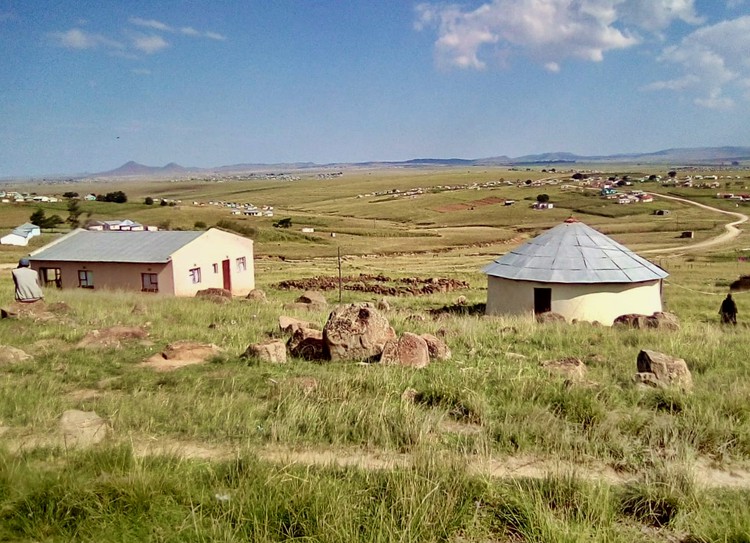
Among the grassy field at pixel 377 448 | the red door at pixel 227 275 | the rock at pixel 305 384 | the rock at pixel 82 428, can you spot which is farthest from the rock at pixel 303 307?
the red door at pixel 227 275

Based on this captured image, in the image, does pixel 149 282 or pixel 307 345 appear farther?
pixel 149 282

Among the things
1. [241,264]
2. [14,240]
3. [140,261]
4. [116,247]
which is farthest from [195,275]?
[14,240]

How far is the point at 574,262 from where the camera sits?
21.9 meters

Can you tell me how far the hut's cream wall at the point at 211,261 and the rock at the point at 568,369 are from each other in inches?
944

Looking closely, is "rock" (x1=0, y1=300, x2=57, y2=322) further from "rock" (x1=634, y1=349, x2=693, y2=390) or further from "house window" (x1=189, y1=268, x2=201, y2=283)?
"house window" (x1=189, y1=268, x2=201, y2=283)

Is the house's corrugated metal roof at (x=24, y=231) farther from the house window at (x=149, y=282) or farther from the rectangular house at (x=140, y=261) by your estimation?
the house window at (x=149, y=282)

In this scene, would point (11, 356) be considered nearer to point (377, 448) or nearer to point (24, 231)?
point (377, 448)

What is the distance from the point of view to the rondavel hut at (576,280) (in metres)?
21.3

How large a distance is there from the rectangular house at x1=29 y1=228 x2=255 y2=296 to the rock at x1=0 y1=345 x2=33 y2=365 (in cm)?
2013

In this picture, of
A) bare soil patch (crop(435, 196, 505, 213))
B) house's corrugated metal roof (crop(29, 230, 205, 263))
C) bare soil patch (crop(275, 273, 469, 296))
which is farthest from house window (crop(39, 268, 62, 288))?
bare soil patch (crop(435, 196, 505, 213))

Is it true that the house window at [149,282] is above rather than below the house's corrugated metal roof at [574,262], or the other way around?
below

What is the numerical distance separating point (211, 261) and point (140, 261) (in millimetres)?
Answer: 4224

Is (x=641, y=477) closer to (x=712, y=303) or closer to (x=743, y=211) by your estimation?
(x=712, y=303)

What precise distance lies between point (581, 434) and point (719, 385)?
3303 millimetres
